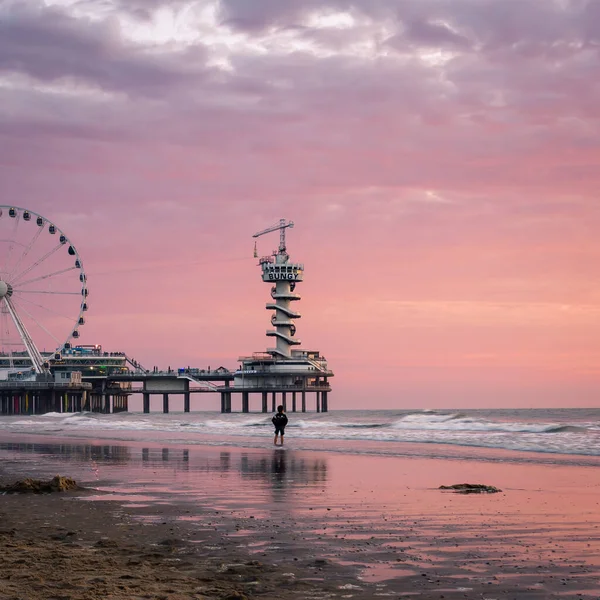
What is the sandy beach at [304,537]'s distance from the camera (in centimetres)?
970

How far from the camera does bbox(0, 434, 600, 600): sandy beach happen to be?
970cm

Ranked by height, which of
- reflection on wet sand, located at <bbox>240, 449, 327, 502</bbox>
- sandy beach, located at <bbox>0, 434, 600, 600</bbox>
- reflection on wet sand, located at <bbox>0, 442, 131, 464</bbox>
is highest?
sandy beach, located at <bbox>0, 434, 600, 600</bbox>

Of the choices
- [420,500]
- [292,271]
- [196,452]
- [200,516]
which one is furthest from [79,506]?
[292,271]

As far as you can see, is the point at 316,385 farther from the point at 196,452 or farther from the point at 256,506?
the point at 256,506

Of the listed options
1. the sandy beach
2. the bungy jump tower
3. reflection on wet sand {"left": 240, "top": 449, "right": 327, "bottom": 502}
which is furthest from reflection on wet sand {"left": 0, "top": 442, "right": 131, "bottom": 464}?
the bungy jump tower

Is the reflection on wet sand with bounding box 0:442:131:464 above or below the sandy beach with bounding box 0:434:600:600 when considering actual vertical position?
below

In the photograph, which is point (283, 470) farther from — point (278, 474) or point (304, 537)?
point (304, 537)

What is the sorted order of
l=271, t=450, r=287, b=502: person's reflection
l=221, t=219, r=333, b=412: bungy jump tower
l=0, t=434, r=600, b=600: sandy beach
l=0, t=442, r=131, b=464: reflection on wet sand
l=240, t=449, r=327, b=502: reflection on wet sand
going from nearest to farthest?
l=0, t=434, r=600, b=600: sandy beach → l=271, t=450, r=287, b=502: person's reflection → l=240, t=449, r=327, b=502: reflection on wet sand → l=0, t=442, r=131, b=464: reflection on wet sand → l=221, t=219, r=333, b=412: bungy jump tower

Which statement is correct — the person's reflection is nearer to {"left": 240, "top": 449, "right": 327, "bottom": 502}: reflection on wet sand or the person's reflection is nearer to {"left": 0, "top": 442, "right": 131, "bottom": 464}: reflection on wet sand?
{"left": 240, "top": 449, "right": 327, "bottom": 502}: reflection on wet sand

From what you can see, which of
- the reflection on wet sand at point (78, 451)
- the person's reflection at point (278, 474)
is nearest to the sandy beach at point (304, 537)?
the person's reflection at point (278, 474)

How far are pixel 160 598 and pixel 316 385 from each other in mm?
144195

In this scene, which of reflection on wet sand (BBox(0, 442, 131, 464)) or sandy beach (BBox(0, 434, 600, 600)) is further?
reflection on wet sand (BBox(0, 442, 131, 464))

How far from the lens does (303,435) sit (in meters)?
51.8

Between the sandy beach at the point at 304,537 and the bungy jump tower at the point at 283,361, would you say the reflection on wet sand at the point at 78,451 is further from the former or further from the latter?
the bungy jump tower at the point at 283,361
